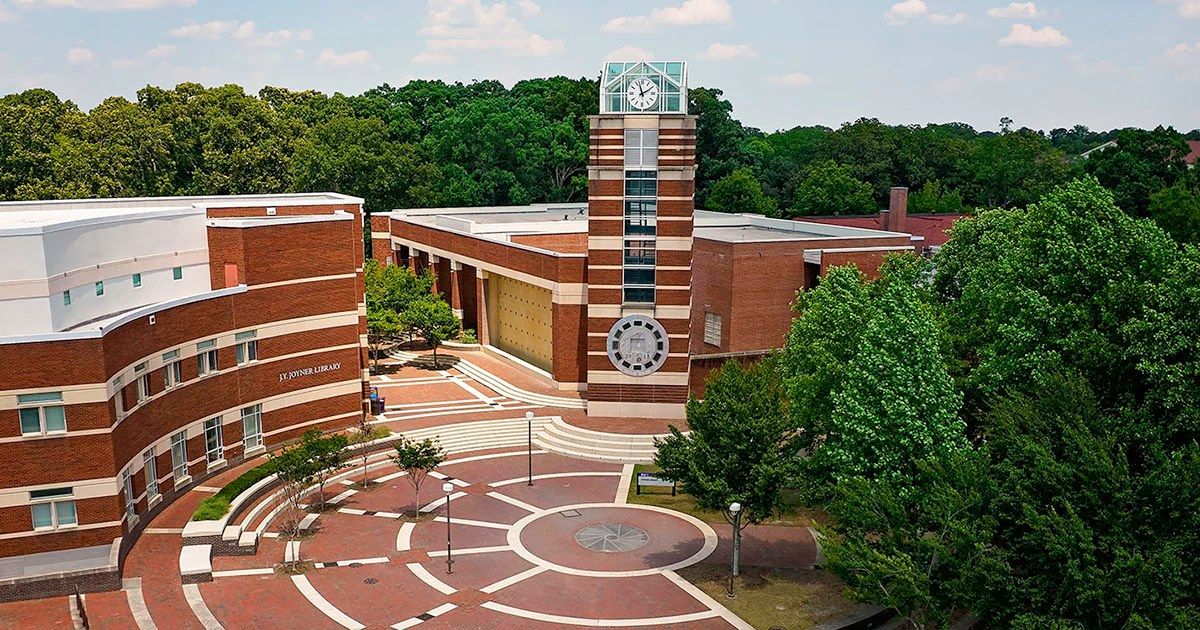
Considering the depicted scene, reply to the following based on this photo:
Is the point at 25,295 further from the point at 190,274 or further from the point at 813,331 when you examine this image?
the point at 813,331

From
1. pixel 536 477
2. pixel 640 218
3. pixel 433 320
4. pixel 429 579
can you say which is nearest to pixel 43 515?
pixel 429 579

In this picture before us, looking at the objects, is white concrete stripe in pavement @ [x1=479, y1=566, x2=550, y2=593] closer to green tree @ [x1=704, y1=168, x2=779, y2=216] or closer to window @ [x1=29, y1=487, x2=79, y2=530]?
window @ [x1=29, y1=487, x2=79, y2=530]

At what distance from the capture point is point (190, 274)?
3509 centimetres

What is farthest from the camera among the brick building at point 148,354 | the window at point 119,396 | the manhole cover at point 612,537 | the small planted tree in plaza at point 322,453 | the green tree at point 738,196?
the green tree at point 738,196

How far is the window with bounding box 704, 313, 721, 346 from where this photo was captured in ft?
155

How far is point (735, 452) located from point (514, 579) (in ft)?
24.8

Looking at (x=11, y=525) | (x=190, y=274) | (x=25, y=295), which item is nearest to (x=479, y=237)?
(x=190, y=274)

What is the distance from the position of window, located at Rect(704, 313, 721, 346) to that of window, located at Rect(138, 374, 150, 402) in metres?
27.3

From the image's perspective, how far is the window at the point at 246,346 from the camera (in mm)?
34344

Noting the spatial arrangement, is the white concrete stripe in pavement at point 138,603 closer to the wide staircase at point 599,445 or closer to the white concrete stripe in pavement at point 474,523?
the white concrete stripe in pavement at point 474,523

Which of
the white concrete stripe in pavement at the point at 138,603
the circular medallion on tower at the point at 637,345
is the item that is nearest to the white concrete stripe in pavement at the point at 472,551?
the white concrete stripe in pavement at the point at 138,603

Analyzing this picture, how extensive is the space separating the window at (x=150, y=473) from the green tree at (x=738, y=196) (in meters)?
61.1

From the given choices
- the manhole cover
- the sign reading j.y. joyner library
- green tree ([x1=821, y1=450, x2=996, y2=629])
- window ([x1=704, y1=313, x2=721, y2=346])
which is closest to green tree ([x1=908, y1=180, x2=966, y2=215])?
window ([x1=704, y1=313, x2=721, y2=346])

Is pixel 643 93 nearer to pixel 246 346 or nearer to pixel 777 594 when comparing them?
pixel 246 346
